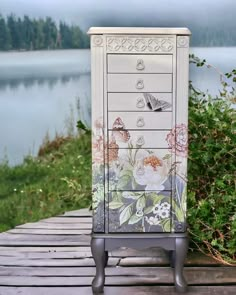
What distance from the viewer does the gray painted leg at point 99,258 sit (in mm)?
2375

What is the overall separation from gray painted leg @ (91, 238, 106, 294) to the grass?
1.46m

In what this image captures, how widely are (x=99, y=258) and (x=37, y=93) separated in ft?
6.96

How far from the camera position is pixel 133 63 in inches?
89.1

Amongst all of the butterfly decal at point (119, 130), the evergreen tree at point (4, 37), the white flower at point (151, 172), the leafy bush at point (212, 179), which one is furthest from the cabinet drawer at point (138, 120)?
the evergreen tree at point (4, 37)

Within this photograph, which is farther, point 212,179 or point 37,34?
point 37,34

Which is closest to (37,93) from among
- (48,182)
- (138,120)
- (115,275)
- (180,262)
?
(48,182)

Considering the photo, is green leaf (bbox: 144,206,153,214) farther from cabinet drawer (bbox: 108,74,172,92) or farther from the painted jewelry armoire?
cabinet drawer (bbox: 108,74,172,92)

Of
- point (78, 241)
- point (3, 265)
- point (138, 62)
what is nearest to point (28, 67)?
point (78, 241)

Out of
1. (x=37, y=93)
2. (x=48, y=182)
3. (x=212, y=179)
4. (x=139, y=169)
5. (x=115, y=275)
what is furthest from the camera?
(x=48, y=182)

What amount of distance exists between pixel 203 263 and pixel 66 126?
2.04m

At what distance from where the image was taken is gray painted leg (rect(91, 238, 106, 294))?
2375mm

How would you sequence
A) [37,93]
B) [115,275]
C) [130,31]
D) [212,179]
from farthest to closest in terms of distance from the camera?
[37,93] → [212,179] → [115,275] → [130,31]

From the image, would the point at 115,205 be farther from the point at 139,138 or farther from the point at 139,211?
the point at 139,138

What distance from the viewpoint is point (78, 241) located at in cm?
314
